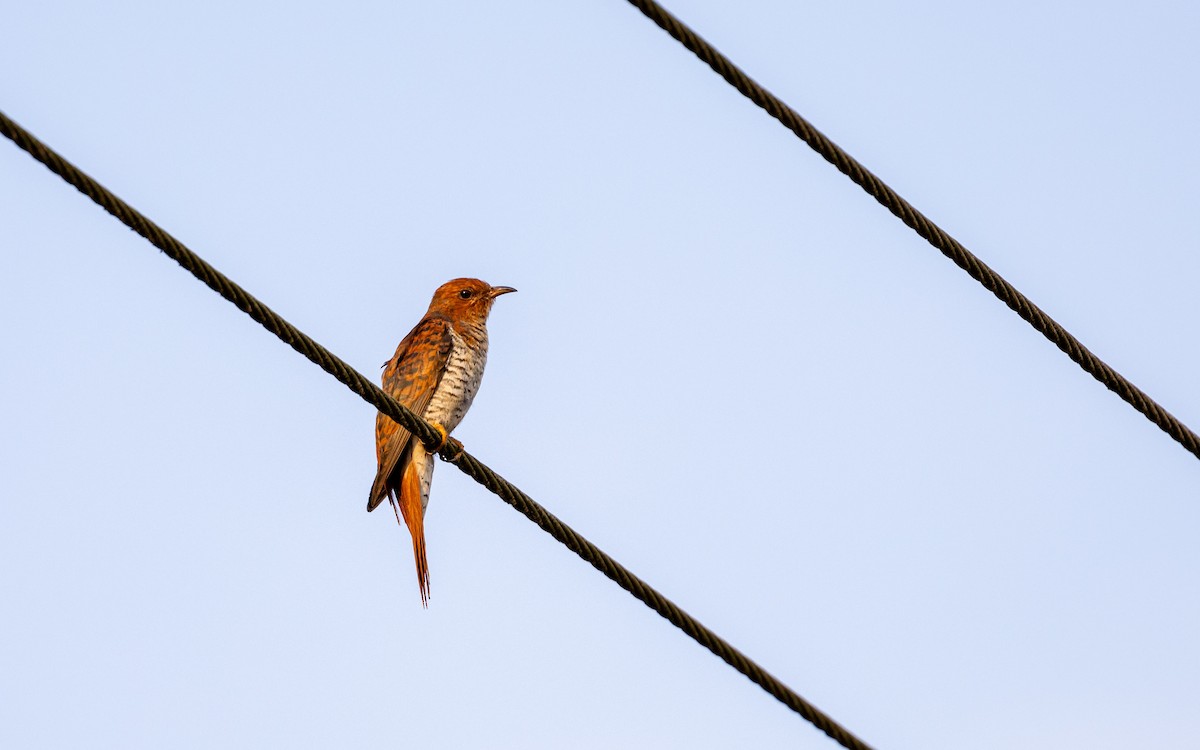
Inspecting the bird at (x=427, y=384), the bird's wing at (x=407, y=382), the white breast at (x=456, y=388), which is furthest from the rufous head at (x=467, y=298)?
the white breast at (x=456, y=388)

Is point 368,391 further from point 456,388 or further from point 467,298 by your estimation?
point 467,298

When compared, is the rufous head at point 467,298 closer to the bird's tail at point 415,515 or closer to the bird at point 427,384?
the bird at point 427,384

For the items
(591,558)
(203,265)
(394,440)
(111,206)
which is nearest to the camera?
(111,206)

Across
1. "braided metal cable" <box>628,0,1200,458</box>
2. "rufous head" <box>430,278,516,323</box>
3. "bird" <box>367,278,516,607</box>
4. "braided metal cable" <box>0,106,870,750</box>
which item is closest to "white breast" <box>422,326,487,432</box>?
"bird" <box>367,278,516,607</box>

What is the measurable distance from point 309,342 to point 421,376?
388cm

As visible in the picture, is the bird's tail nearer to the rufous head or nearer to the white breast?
the white breast

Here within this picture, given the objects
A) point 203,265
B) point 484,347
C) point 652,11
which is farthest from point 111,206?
point 484,347

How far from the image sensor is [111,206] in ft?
11.0

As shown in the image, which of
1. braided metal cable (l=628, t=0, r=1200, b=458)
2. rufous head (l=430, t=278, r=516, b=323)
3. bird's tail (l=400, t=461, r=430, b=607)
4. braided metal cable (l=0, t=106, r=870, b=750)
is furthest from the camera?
rufous head (l=430, t=278, r=516, b=323)

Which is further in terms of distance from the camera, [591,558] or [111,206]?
[591,558]

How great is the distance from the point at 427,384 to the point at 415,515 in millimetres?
922

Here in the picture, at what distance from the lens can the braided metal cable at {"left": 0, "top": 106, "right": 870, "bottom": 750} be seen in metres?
3.27

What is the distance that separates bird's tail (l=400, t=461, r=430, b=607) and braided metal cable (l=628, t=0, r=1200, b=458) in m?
3.32

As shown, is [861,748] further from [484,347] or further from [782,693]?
[484,347]
